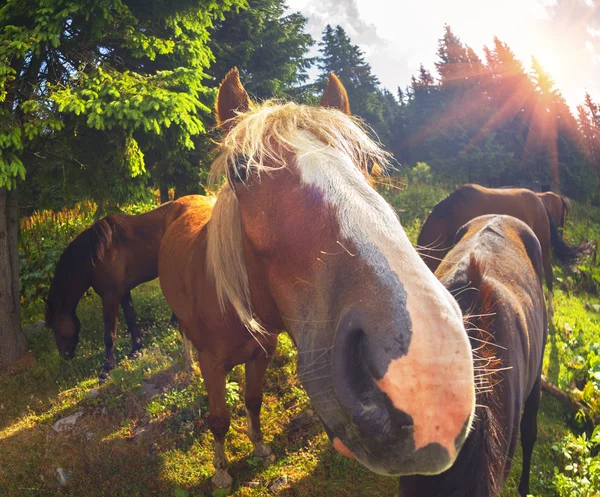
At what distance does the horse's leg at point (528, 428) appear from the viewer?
307 cm

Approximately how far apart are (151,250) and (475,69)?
3343cm

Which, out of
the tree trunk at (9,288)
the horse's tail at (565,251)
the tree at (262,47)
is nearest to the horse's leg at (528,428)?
the horse's tail at (565,251)

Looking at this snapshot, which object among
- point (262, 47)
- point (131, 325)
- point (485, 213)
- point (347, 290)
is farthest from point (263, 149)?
point (262, 47)

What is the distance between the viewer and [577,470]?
317 cm

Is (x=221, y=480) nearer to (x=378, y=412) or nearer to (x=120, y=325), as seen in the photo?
(x=378, y=412)

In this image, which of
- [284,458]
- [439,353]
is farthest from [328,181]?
[284,458]

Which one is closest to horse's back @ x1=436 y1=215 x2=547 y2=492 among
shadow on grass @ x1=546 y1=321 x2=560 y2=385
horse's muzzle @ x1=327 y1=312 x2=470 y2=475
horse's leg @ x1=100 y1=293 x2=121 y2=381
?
horse's muzzle @ x1=327 y1=312 x2=470 y2=475

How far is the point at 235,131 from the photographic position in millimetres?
1818

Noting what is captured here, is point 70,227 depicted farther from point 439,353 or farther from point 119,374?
→ point 439,353

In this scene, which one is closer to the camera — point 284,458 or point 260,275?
point 260,275

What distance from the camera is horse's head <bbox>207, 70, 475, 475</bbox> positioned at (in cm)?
104

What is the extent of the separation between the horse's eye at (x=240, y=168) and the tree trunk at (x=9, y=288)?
5.30m

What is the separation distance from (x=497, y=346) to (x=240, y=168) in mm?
1571

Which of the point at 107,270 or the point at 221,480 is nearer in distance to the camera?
the point at 221,480
